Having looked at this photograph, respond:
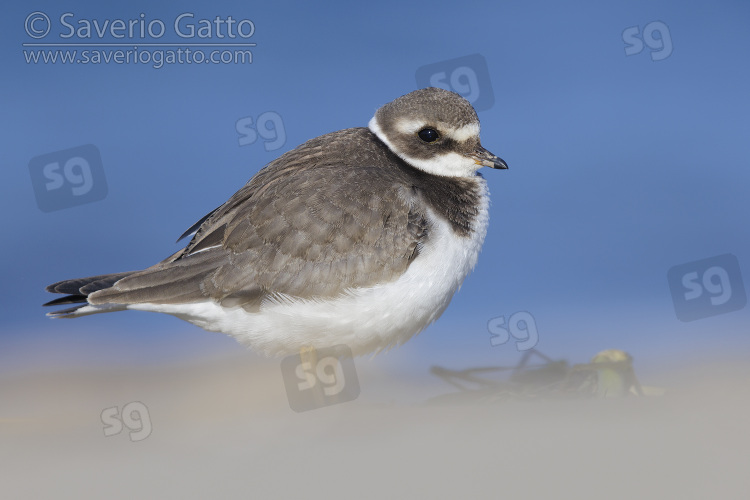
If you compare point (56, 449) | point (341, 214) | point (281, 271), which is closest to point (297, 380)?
point (281, 271)

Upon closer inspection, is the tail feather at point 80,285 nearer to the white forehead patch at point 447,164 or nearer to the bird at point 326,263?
the bird at point 326,263

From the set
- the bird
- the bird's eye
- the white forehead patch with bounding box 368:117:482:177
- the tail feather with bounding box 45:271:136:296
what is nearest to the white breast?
the bird

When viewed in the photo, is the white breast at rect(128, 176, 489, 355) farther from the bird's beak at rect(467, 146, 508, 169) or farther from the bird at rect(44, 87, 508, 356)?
the bird's beak at rect(467, 146, 508, 169)

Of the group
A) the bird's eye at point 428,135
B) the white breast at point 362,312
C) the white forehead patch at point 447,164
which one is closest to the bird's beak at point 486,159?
the white forehead patch at point 447,164

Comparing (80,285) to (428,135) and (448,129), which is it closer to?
(428,135)

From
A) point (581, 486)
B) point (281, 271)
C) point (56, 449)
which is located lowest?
point (581, 486)

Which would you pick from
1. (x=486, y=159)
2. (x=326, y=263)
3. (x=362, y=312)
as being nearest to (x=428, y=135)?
(x=486, y=159)

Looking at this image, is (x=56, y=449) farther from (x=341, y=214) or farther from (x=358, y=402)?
(x=341, y=214)
